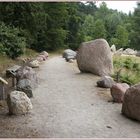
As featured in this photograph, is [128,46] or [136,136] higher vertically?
[136,136]

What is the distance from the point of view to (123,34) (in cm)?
3938

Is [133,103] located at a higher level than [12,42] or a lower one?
higher

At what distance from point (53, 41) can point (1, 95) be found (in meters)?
21.0

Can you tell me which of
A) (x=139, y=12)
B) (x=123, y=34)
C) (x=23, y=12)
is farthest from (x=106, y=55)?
(x=139, y=12)

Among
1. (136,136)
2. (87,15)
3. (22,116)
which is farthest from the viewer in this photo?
(87,15)

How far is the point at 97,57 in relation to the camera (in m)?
15.5

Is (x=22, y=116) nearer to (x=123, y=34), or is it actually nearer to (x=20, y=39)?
(x=20, y=39)

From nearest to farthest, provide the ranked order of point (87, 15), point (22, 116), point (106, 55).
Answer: point (22, 116) → point (106, 55) → point (87, 15)

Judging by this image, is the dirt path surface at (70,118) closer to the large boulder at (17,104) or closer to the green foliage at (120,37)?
the large boulder at (17,104)

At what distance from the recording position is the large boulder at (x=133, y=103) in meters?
8.58

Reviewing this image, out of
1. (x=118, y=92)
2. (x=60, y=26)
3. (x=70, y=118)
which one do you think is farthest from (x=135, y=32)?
(x=70, y=118)

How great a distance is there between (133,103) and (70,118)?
152 centimetres

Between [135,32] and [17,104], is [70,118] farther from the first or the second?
[135,32]

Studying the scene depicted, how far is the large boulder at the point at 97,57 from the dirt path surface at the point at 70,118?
315 centimetres
